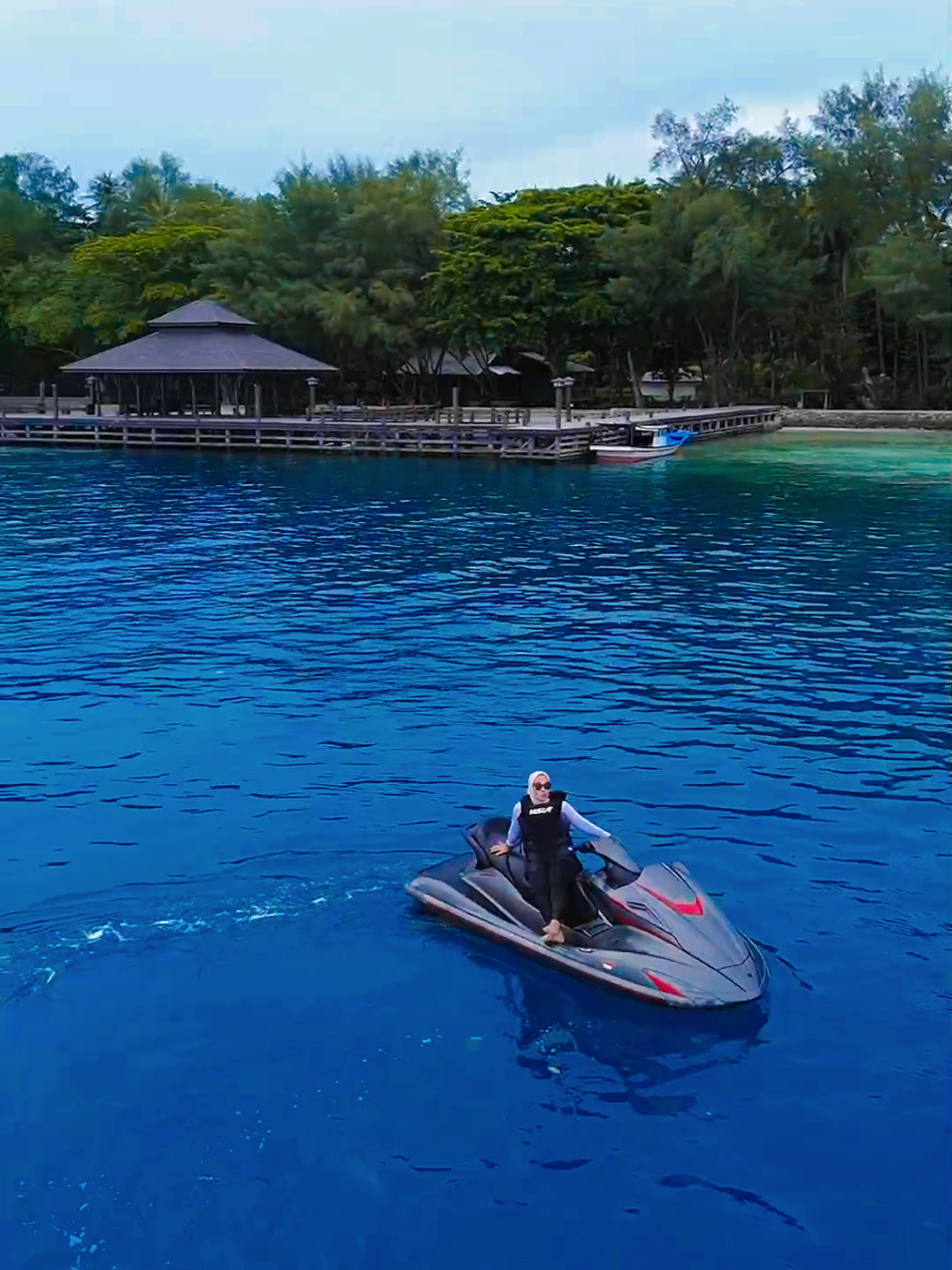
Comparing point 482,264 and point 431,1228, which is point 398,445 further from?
point 431,1228

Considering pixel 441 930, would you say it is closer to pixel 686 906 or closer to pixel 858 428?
pixel 686 906

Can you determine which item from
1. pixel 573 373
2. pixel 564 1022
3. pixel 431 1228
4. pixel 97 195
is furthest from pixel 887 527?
pixel 97 195

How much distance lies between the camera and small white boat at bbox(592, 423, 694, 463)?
52.9 metres

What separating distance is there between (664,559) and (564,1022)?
21.3 metres

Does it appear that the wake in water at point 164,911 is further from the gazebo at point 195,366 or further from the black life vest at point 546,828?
the gazebo at point 195,366

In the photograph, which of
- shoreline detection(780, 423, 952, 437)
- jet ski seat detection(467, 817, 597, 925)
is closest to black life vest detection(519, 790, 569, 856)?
jet ski seat detection(467, 817, 597, 925)

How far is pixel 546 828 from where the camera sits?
11219 millimetres

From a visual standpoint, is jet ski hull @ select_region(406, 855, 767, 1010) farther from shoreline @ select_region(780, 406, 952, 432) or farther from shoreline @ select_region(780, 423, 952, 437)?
shoreline @ select_region(780, 406, 952, 432)

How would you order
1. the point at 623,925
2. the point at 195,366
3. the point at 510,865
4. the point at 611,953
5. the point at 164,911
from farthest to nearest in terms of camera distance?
the point at 195,366 → the point at 164,911 → the point at 510,865 → the point at 623,925 → the point at 611,953

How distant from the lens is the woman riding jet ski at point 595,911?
10.3 m

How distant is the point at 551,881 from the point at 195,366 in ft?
170

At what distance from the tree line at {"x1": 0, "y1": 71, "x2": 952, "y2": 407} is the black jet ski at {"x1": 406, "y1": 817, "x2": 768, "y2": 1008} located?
56.4 m

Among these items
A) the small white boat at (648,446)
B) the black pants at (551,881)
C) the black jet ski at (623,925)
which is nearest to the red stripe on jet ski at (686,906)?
the black jet ski at (623,925)

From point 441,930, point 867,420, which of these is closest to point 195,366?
point 867,420
